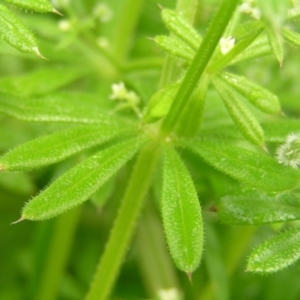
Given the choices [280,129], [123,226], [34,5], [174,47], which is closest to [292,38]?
[174,47]

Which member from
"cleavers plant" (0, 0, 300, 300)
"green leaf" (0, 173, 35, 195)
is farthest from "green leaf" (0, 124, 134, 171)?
"green leaf" (0, 173, 35, 195)

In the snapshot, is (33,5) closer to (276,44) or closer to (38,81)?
(276,44)

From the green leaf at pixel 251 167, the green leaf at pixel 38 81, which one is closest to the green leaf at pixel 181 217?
the green leaf at pixel 251 167

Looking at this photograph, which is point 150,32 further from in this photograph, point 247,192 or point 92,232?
point 247,192

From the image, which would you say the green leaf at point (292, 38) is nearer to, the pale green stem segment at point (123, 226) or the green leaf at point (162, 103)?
the green leaf at point (162, 103)

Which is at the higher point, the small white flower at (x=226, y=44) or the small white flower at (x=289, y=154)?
the small white flower at (x=226, y=44)

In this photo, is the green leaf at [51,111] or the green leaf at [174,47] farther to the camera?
the green leaf at [51,111]
